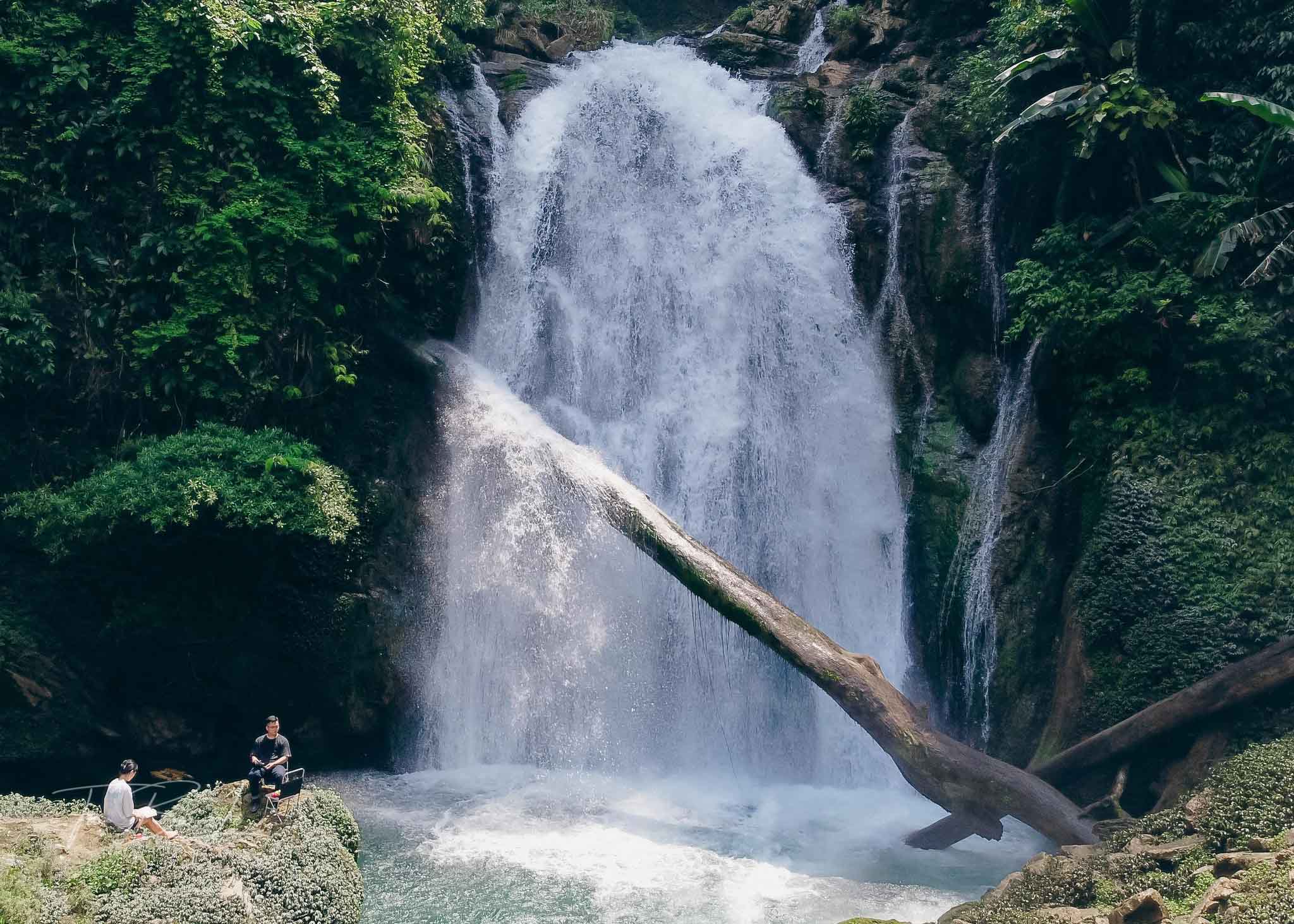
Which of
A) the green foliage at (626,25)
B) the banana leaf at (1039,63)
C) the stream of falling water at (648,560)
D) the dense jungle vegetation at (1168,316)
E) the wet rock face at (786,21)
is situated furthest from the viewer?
the green foliage at (626,25)

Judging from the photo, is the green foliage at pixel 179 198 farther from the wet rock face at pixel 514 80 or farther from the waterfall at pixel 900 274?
the waterfall at pixel 900 274

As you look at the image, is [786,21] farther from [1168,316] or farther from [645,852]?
[645,852]

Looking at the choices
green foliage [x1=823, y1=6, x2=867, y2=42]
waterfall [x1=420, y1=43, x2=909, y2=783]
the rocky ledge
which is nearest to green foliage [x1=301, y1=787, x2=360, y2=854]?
the rocky ledge

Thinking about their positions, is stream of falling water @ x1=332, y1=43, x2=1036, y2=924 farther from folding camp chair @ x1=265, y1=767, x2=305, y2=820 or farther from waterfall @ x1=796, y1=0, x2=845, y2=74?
waterfall @ x1=796, y1=0, x2=845, y2=74

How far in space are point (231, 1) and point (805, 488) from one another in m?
11.2

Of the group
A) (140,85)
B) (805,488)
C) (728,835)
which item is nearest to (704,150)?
(805,488)

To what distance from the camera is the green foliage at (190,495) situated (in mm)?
12289

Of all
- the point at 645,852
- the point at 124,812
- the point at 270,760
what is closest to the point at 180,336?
the point at 270,760

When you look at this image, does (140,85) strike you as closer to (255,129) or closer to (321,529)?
(255,129)

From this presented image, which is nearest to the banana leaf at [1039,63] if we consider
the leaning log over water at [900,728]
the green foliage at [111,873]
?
the leaning log over water at [900,728]

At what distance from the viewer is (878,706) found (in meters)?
10.6

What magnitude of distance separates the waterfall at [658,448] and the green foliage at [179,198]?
291cm

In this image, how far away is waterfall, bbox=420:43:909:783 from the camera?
47.0ft

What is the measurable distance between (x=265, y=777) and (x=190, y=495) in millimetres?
4280
